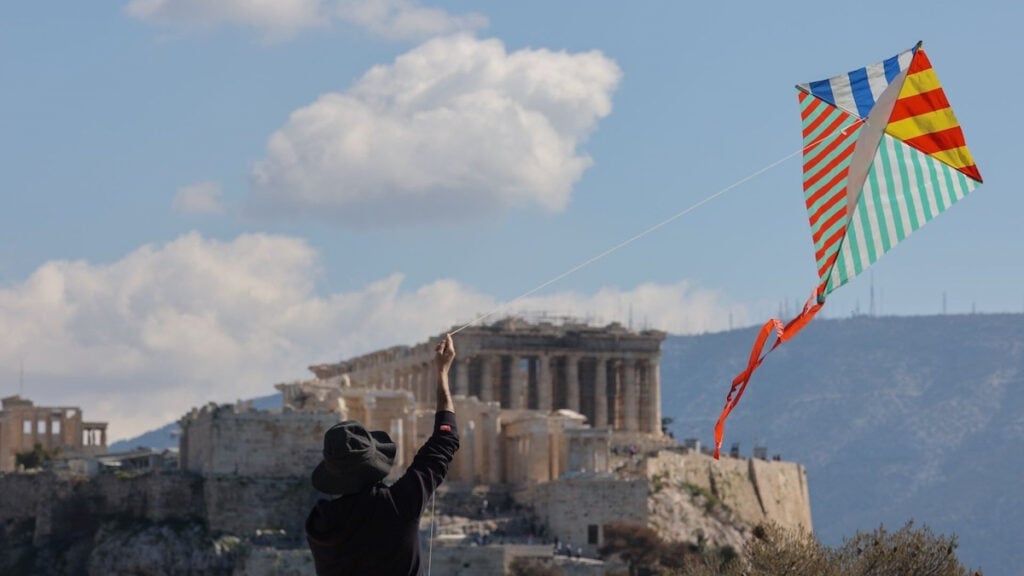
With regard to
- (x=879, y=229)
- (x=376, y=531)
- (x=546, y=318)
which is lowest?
(x=376, y=531)

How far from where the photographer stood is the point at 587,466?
285 ft

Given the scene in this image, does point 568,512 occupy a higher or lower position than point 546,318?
lower

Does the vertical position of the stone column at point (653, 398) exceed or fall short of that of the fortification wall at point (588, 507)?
it exceeds it

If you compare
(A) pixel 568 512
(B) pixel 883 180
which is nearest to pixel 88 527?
(A) pixel 568 512

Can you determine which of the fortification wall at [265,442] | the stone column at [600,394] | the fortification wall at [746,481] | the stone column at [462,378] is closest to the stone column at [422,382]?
the stone column at [462,378]

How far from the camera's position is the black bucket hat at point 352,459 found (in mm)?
14531

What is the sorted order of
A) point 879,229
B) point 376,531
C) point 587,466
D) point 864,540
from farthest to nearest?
point 587,466 → point 864,540 → point 879,229 → point 376,531

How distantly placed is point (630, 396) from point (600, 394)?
158 cm

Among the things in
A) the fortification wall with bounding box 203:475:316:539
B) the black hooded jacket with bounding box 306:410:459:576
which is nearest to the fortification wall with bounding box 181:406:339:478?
the fortification wall with bounding box 203:475:316:539

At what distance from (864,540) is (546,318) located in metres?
54.7

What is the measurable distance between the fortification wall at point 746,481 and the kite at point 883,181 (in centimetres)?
6607

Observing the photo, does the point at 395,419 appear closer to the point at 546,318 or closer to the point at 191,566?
the point at 191,566

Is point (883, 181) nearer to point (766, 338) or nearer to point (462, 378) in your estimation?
point (766, 338)

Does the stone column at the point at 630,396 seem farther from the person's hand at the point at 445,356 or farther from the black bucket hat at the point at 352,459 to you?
the black bucket hat at the point at 352,459
